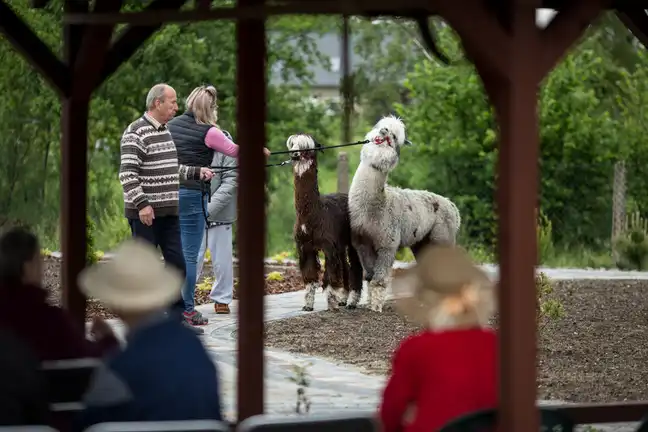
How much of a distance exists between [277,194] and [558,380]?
1905 cm

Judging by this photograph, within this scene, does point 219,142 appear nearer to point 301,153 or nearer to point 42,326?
point 301,153

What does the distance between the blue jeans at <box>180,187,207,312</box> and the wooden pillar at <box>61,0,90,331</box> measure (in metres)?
4.75

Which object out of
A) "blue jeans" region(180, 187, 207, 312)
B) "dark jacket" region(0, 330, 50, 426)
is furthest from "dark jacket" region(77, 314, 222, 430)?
"blue jeans" region(180, 187, 207, 312)

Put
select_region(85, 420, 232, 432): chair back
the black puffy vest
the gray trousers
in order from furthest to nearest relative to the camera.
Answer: the gray trousers < the black puffy vest < select_region(85, 420, 232, 432): chair back

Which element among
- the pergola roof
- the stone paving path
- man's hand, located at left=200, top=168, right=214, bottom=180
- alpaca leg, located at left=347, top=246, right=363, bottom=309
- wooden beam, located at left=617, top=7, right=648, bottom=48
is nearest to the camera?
the pergola roof

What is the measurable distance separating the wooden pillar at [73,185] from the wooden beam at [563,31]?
339 cm

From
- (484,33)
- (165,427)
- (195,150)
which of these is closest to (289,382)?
(195,150)

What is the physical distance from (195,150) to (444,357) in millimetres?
7793

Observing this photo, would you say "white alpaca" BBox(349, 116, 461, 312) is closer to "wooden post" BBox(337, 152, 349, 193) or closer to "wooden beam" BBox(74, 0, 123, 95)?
"wooden beam" BBox(74, 0, 123, 95)

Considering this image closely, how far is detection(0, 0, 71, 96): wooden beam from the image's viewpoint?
7898mm

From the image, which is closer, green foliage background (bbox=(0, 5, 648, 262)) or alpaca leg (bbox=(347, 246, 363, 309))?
alpaca leg (bbox=(347, 246, 363, 309))

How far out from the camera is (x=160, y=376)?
5.23 meters

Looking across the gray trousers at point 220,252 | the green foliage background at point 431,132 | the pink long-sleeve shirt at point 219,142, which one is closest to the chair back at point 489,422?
the pink long-sleeve shirt at point 219,142

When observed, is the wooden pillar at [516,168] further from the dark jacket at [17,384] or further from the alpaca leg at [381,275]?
the alpaca leg at [381,275]
